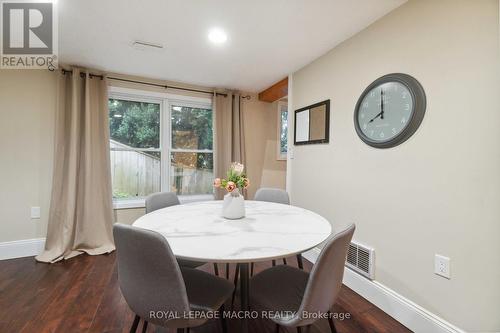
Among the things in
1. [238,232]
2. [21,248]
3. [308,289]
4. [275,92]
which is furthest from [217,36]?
[21,248]

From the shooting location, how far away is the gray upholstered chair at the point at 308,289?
3.01ft

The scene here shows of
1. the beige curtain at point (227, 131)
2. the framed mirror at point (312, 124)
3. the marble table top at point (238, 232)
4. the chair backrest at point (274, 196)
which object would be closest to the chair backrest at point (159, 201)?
the marble table top at point (238, 232)

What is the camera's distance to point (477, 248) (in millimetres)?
1228

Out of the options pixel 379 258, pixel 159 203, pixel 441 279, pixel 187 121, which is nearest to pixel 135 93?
pixel 187 121

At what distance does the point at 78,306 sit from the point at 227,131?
8.15 feet

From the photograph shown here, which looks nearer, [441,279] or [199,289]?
[199,289]

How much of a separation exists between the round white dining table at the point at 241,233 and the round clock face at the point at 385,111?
0.86 metres

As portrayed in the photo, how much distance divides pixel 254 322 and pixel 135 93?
2.94 m

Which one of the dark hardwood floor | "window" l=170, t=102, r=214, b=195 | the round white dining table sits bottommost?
the dark hardwood floor

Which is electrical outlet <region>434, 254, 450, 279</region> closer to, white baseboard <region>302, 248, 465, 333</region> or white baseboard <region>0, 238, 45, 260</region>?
white baseboard <region>302, 248, 465, 333</region>

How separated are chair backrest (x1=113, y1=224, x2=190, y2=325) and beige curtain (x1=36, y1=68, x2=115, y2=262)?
2124mm

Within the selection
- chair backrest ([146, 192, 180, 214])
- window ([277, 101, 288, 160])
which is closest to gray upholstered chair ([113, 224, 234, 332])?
chair backrest ([146, 192, 180, 214])

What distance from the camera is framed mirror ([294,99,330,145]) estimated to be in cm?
230

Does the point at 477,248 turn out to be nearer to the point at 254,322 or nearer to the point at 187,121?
the point at 254,322
